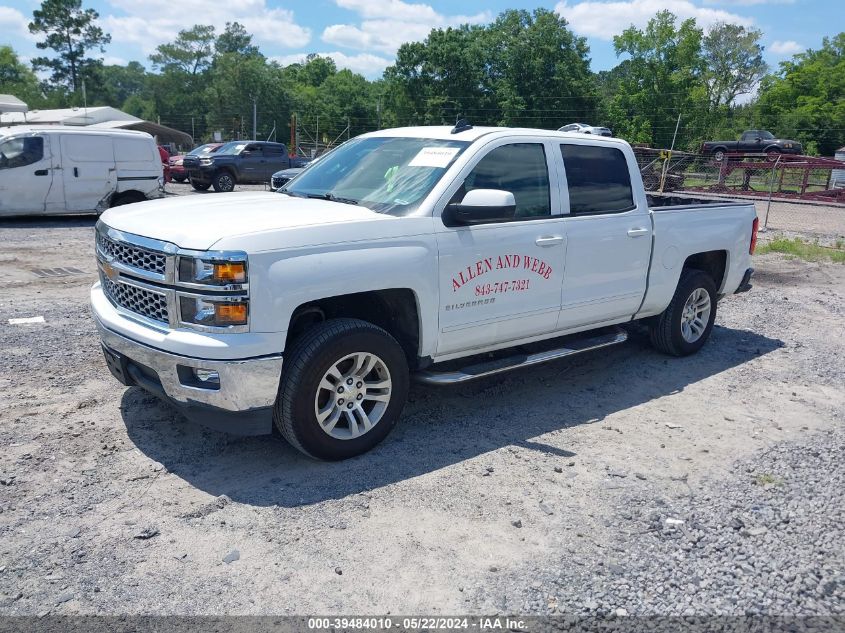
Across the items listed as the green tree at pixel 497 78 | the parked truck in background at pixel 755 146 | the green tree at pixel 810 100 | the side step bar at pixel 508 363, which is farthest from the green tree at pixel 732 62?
the side step bar at pixel 508 363

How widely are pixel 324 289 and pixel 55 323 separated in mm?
4120

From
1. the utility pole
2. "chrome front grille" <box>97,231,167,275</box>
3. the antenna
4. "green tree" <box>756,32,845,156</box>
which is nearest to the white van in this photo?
"chrome front grille" <box>97,231,167,275</box>

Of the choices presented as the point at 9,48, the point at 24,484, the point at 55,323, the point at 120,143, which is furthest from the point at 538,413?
the point at 9,48

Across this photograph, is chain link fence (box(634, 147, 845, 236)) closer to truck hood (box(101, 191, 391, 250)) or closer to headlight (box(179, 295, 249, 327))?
truck hood (box(101, 191, 391, 250))

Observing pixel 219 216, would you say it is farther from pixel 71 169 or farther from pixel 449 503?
pixel 71 169

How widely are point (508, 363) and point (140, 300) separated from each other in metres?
2.44

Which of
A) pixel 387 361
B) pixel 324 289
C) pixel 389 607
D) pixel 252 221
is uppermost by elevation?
pixel 252 221

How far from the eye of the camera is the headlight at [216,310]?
3.70m

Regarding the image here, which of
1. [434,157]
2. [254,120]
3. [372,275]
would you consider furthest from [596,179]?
[254,120]

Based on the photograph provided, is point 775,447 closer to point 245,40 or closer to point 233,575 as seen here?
point 233,575

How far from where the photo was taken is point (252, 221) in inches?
157

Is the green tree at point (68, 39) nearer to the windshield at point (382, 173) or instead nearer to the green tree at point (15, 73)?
the green tree at point (15, 73)

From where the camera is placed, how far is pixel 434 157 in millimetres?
4832

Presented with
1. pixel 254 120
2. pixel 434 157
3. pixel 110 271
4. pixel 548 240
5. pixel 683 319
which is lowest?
pixel 683 319
